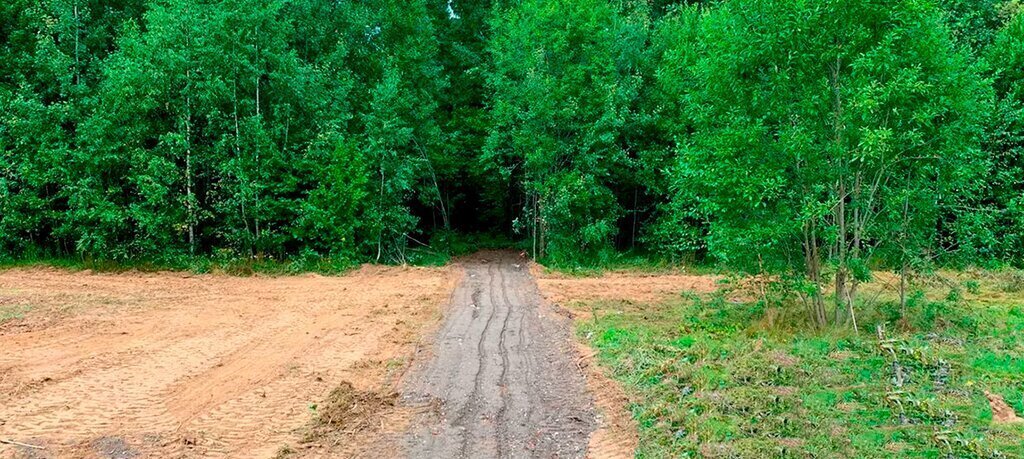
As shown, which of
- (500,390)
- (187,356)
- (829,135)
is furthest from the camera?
(829,135)

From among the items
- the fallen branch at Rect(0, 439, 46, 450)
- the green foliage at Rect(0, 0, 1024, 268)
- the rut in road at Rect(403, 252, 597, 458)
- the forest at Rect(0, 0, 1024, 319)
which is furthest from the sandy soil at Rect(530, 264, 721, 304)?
the fallen branch at Rect(0, 439, 46, 450)

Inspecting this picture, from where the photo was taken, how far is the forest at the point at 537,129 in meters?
8.76

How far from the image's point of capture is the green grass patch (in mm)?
4855

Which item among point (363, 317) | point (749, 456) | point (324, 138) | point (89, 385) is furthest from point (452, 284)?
point (749, 456)

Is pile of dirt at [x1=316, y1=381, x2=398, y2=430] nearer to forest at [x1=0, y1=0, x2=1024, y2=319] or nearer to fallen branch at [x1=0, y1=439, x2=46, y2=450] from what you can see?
fallen branch at [x1=0, y1=439, x2=46, y2=450]

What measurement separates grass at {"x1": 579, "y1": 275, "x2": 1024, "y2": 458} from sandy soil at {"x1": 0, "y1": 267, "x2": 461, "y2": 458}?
3.02 m

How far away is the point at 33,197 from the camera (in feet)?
51.0

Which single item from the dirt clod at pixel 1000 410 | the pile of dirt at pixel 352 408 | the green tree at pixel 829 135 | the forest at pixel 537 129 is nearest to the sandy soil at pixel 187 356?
the pile of dirt at pixel 352 408

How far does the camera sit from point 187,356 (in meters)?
8.10

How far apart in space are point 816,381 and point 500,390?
10.2ft

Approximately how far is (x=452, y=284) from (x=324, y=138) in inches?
206

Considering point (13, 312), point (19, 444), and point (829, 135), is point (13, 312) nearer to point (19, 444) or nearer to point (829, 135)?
point (19, 444)

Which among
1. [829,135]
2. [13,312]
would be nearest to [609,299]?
[829,135]

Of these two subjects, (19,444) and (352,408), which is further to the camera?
(352,408)
